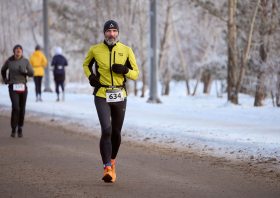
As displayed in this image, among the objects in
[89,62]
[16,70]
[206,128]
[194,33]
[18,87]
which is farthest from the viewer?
[194,33]

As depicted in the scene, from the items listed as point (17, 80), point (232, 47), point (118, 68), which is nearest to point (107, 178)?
point (118, 68)

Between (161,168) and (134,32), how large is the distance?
2202cm

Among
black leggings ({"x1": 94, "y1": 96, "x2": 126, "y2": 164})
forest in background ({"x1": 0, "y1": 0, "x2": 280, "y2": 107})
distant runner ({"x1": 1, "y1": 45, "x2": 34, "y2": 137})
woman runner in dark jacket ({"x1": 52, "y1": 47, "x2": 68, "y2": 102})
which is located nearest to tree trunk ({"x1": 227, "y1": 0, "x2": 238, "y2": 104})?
forest in background ({"x1": 0, "y1": 0, "x2": 280, "y2": 107})

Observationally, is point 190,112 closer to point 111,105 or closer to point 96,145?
point 96,145

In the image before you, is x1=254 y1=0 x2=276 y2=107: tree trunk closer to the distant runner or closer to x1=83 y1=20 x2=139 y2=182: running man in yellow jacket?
the distant runner

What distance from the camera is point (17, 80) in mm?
9531

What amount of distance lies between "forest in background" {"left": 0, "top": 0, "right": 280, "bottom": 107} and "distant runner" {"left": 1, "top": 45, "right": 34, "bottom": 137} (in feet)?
30.7

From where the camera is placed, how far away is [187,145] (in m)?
8.64

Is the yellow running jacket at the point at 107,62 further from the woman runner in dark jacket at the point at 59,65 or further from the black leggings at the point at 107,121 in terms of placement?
the woman runner in dark jacket at the point at 59,65

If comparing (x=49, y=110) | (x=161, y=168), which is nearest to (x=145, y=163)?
(x=161, y=168)

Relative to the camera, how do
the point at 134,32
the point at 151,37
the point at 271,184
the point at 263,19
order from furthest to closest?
the point at 134,32, the point at 151,37, the point at 263,19, the point at 271,184

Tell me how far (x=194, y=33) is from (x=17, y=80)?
27165 millimetres

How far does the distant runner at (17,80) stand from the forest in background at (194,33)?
9.35 meters

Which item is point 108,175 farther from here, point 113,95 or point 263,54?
point 263,54
